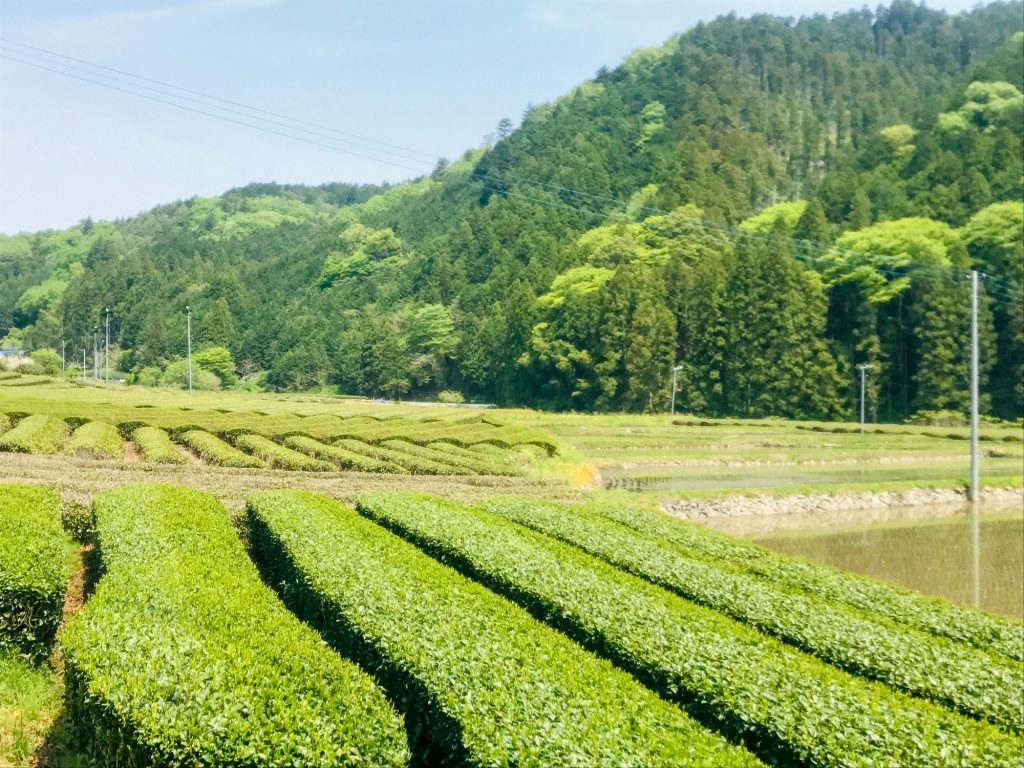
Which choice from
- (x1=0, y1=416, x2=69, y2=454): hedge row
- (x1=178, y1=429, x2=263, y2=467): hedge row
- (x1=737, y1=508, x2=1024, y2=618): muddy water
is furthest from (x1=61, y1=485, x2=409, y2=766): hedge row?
(x1=737, y1=508, x2=1024, y2=618): muddy water

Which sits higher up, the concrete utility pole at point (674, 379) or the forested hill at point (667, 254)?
the forested hill at point (667, 254)

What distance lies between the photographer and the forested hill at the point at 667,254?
63562 mm

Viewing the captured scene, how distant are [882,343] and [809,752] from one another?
6444 cm

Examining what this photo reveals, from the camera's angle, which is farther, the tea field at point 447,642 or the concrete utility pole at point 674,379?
the concrete utility pole at point 674,379

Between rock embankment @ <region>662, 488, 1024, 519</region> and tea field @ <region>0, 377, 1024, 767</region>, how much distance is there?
7.05 meters

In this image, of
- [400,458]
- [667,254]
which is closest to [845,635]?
[400,458]

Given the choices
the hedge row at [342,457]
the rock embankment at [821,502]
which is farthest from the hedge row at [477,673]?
the rock embankment at [821,502]

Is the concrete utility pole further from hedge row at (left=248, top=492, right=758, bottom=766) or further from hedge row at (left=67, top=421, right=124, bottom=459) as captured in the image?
hedge row at (left=248, top=492, right=758, bottom=766)

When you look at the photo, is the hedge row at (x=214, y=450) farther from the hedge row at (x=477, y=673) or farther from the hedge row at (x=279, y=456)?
the hedge row at (x=477, y=673)

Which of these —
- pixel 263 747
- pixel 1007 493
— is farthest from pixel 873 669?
pixel 1007 493

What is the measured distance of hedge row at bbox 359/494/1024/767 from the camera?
25.4 feet

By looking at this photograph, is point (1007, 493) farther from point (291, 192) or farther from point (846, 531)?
point (291, 192)

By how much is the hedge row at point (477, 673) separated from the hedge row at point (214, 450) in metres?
12.3

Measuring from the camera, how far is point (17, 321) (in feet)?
194
